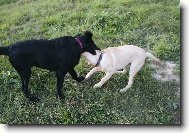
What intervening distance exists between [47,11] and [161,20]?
849 mm

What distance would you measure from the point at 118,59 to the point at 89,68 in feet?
0.94

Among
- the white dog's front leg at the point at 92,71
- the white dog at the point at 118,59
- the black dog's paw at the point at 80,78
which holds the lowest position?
the black dog's paw at the point at 80,78

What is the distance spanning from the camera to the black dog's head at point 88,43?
8.66 ft

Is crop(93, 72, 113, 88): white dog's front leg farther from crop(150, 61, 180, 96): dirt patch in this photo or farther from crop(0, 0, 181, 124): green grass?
crop(150, 61, 180, 96): dirt patch

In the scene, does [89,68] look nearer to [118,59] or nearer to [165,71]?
[118,59]

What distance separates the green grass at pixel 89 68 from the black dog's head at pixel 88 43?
0.23m

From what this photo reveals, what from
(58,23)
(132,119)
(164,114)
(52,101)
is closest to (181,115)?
(164,114)

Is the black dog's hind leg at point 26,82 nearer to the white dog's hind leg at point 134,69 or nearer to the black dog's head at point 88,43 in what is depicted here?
the black dog's head at point 88,43

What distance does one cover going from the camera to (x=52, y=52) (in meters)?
2.71

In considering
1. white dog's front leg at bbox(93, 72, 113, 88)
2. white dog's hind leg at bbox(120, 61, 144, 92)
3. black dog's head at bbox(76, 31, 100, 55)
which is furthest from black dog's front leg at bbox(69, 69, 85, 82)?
white dog's hind leg at bbox(120, 61, 144, 92)

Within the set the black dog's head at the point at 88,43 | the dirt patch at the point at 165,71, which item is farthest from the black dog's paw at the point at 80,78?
the dirt patch at the point at 165,71

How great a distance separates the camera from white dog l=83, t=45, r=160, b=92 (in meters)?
2.76

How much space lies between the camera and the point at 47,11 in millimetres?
3090

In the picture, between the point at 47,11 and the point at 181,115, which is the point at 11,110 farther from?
the point at 181,115
